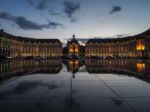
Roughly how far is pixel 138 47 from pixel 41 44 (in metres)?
85.5

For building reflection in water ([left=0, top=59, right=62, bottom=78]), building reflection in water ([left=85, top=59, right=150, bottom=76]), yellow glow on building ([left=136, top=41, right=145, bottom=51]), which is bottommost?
building reflection in water ([left=85, top=59, right=150, bottom=76])

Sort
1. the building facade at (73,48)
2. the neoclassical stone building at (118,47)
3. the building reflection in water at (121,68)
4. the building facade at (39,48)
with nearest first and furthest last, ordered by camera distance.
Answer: the building reflection in water at (121,68), the neoclassical stone building at (118,47), the building facade at (73,48), the building facade at (39,48)

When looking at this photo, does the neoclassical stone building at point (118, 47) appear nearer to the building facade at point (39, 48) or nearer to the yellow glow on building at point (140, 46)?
the yellow glow on building at point (140, 46)

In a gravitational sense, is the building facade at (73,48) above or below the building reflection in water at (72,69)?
above

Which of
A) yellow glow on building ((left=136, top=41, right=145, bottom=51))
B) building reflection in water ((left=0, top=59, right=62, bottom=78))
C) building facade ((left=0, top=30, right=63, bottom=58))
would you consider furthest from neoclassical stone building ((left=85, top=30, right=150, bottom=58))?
building reflection in water ((left=0, top=59, right=62, bottom=78))

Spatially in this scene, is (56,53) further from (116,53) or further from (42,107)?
(42,107)

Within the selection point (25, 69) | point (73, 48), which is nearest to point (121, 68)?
point (25, 69)

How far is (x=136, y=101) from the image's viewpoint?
5535 millimetres

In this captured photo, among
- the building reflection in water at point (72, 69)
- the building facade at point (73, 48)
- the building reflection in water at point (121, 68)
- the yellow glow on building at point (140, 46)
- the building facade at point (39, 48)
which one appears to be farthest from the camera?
the building facade at point (39, 48)

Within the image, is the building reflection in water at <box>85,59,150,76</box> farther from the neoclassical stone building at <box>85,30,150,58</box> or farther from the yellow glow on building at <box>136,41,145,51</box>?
the neoclassical stone building at <box>85,30,150,58</box>

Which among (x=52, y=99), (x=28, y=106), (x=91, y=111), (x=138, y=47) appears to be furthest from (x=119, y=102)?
(x=138, y=47)

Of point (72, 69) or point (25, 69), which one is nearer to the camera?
point (25, 69)

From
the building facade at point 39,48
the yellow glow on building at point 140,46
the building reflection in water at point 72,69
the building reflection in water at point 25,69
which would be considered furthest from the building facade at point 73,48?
the building reflection in water at point 25,69

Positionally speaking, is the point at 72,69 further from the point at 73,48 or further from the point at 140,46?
the point at 73,48
